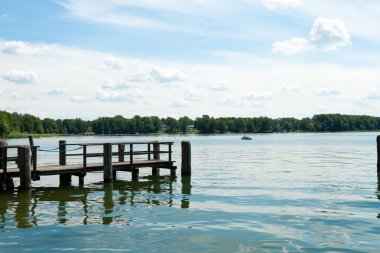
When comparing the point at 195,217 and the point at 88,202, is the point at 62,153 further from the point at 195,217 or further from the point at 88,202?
the point at 195,217

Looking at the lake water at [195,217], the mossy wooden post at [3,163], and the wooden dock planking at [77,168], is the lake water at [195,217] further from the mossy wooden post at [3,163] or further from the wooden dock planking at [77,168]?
the wooden dock planking at [77,168]

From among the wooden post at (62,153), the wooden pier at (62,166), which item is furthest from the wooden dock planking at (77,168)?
the wooden post at (62,153)

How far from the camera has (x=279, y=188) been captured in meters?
24.1

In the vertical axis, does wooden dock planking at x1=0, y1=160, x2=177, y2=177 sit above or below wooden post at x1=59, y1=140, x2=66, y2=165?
below

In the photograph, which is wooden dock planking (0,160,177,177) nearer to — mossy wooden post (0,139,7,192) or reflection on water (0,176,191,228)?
mossy wooden post (0,139,7,192)

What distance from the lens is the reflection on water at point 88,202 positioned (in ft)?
53.2

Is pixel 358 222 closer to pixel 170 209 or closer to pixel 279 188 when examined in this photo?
pixel 170 209

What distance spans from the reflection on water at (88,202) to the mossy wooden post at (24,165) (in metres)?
0.43

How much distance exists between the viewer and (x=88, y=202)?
19.8 m

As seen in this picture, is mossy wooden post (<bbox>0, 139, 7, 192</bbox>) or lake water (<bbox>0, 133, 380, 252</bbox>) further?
mossy wooden post (<bbox>0, 139, 7, 192</bbox>)

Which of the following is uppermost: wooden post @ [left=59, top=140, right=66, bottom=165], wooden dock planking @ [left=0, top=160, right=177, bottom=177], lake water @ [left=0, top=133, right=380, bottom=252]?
wooden post @ [left=59, top=140, right=66, bottom=165]

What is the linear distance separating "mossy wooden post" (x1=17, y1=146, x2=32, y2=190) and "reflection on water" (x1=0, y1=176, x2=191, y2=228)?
0.43 metres

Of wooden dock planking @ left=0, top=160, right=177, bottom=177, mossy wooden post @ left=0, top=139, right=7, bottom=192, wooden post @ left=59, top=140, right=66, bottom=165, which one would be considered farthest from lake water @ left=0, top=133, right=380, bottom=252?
wooden post @ left=59, top=140, right=66, bottom=165

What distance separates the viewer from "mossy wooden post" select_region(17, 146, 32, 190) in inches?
837
